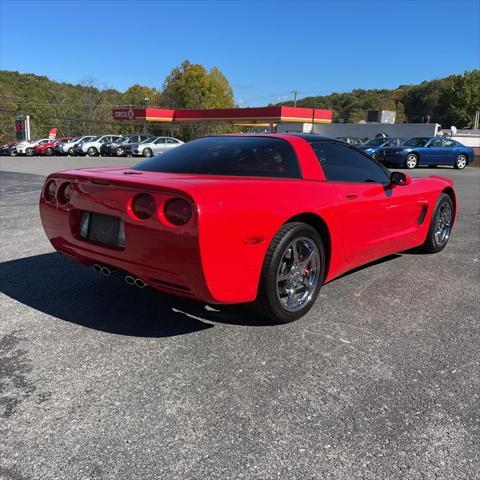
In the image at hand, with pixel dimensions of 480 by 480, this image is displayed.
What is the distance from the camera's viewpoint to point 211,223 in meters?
2.67

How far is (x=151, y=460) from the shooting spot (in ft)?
6.59

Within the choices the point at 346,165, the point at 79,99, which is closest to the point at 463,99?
the point at 79,99

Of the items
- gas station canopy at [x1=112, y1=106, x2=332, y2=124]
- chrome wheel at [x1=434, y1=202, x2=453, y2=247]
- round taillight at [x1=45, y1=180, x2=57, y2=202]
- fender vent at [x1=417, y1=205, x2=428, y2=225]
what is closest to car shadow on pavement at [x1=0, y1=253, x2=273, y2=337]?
round taillight at [x1=45, y1=180, x2=57, y2=202]

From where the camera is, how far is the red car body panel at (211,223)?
272 cm

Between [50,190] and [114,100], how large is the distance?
8460cm

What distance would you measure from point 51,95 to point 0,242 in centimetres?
7681

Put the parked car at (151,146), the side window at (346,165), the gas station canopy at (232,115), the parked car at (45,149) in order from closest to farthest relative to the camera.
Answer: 1. the side window at (346,165)
2. the parked car at (151,146)
3. the parked car at (45,149)
4. the gas station canopy at (232,115)

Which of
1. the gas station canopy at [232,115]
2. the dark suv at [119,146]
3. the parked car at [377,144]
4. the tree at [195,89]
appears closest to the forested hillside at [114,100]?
the tree at [195,89]

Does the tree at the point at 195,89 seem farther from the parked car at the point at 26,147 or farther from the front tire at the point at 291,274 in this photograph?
the front tire at the point at 291,274

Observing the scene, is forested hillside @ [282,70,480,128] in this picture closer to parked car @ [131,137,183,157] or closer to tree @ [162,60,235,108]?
tree @ [162,60,235,108]

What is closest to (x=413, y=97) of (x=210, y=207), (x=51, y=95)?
(x=51, y=95)

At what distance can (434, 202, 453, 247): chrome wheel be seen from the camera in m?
5.42

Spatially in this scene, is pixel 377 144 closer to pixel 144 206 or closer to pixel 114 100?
pixel 144 206

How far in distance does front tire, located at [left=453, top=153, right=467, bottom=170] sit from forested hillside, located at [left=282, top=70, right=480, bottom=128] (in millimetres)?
69279
